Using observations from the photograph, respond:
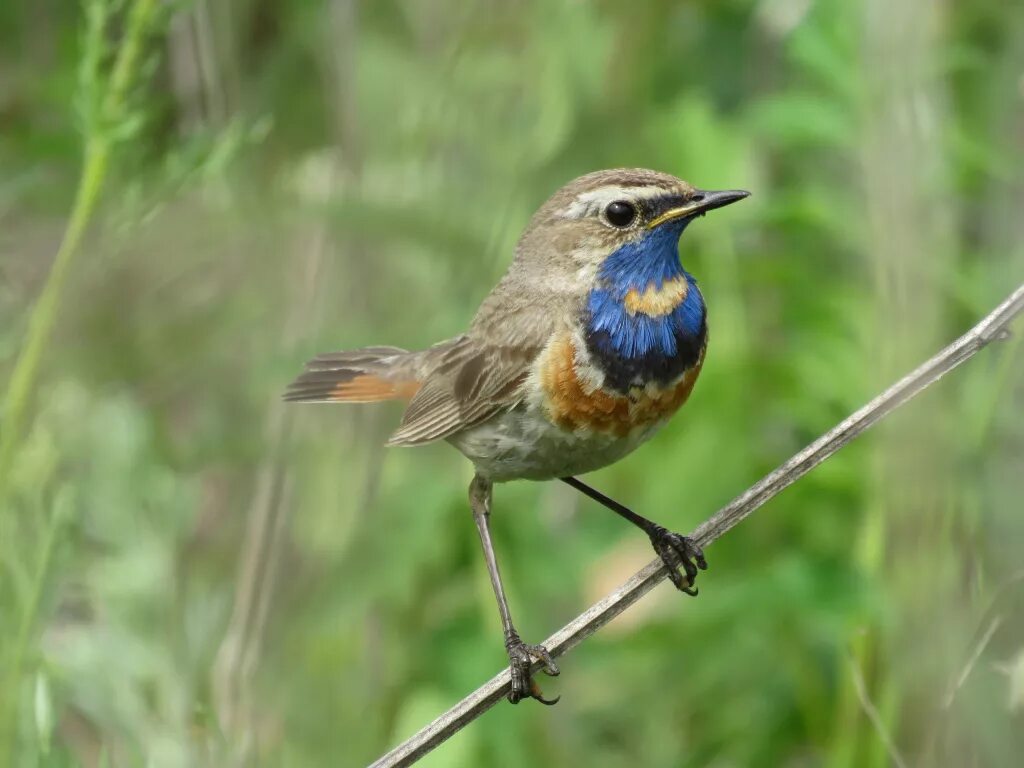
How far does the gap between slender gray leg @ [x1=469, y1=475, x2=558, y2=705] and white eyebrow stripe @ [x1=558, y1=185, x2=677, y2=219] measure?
29.4 inches

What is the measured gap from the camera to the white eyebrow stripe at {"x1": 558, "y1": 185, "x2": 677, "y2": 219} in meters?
3.20

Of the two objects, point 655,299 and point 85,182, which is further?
point 655,299

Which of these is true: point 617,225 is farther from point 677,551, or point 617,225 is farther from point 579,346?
point 677,551

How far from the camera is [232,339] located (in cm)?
472

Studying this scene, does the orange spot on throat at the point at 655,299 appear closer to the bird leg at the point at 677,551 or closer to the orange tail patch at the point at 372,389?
the bird leg at the point at 677,551

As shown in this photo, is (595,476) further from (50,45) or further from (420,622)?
(50,45)

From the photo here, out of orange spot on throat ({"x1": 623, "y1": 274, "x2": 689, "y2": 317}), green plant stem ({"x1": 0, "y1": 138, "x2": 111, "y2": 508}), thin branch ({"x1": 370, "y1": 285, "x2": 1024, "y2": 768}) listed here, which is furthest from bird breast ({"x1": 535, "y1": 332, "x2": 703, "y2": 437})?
green plant stem ({"x1": 0, "y1": 138, "x2": 111, "y2": 508})

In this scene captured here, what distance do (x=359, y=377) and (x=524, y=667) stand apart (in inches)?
37.5

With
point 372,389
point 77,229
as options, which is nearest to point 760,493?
point 372,389

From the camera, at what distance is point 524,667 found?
11.3 feet

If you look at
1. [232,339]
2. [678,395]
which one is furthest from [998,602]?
[232,339]

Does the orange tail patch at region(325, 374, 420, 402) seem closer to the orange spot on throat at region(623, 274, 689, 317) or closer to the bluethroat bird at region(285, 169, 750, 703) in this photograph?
the bluethroat bird at region(285, 169, 750, 703)

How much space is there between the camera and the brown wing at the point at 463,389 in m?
3.38

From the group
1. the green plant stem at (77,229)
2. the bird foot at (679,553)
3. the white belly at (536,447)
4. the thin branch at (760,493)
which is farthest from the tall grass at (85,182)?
the bird foot at (679,553)
